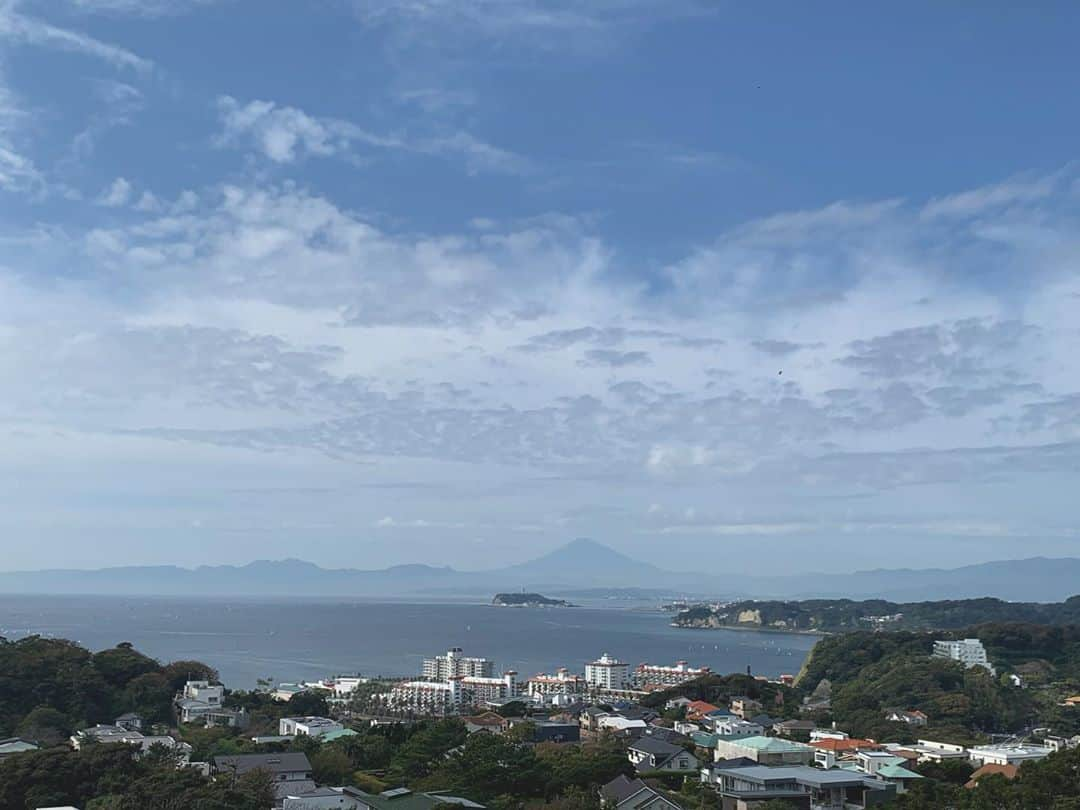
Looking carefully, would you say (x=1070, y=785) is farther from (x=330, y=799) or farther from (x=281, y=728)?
(x=281, y=728)

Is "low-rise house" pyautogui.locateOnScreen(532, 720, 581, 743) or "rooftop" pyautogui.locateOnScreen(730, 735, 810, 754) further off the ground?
"rooftop" pyautogui.locateOnScreen(730, 735, 810, 754)

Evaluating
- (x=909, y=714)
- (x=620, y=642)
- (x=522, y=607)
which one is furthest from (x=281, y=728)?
(x=522, y=607)

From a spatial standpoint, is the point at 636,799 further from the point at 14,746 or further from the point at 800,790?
the point at 14,746

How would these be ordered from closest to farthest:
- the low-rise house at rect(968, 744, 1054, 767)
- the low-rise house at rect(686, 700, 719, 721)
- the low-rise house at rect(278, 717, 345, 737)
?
the low-rise house at rect(968, 744, 1054, 767), the low-rise house at rect(278, 717, 345, 737), the low-rise house at rect(686, 700, 719, 721)

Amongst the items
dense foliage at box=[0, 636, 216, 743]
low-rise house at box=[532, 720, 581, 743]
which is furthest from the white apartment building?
dense foliage at box=[0, 636, 216, 743]

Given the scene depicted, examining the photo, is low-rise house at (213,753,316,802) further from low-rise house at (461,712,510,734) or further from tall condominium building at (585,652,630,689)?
tall condominium building at (585,652,630,689)

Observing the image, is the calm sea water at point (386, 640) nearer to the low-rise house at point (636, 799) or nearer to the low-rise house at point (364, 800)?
the low-rise house at point (364, 800)
